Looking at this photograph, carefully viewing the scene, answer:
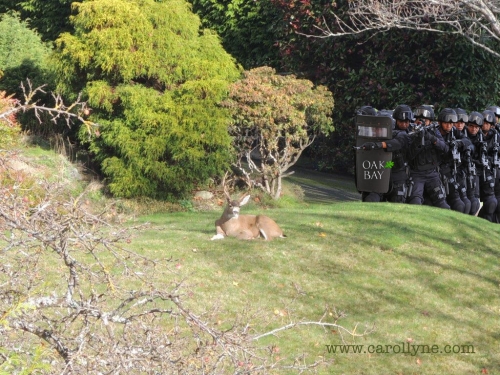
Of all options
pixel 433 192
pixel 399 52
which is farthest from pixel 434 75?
pixel 433 192

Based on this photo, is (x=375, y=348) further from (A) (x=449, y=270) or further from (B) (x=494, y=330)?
(A) (x=449, y=270)

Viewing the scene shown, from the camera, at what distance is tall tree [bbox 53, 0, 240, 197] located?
704 inches

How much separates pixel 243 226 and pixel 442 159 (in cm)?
637

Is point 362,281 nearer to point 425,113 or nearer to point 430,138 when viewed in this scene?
point 430,138

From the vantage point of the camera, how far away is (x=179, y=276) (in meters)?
11.0

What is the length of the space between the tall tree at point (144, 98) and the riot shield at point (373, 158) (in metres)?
2.76

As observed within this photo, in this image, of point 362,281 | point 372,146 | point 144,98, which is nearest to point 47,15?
point 144,98

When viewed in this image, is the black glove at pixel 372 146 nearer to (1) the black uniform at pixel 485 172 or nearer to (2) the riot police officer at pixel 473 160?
(2) the riot police officer at pixel 473 160

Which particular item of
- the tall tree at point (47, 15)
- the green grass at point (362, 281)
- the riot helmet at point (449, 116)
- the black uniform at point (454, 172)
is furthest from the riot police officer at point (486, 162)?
the tall tree at point (47, 15)

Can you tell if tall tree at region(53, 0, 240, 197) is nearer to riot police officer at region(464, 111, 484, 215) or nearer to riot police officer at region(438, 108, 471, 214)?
riot police officer at region(438, 108, 471, 214)

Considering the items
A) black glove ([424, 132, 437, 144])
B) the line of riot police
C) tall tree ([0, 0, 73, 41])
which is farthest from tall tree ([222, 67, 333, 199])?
tall tree ([0, 0, 73, 41])

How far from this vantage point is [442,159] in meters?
18.0

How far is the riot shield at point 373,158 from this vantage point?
A: 1723cm

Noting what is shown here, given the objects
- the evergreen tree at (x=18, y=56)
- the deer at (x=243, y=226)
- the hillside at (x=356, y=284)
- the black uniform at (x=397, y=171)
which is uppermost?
the evergreen tree at (x=18, y=56)
